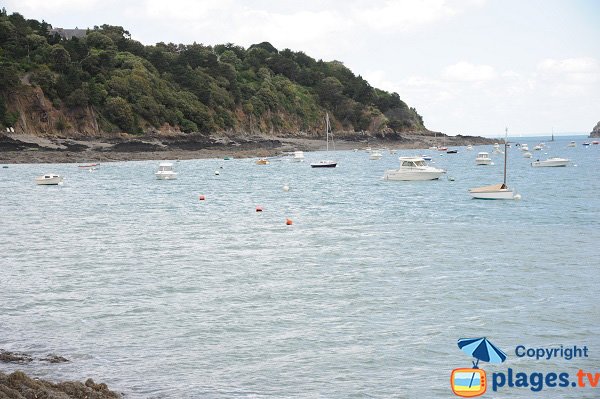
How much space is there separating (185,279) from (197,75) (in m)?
137

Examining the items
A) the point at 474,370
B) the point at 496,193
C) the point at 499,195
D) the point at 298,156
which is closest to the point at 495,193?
the point at 496,193

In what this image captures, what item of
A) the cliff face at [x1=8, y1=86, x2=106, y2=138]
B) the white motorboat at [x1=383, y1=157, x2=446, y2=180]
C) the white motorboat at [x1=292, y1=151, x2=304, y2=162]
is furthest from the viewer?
the white motorboat at [x1=292, y1=151, x2=304, y2=162]

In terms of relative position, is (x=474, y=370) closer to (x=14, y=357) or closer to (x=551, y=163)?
(x=14, y=357)

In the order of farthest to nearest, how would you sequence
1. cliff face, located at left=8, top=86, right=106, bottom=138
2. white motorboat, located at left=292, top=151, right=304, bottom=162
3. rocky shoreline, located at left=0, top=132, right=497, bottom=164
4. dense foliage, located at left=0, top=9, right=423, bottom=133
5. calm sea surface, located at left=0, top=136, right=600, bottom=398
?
dense foliage, located at left=0, top=9, right=423, bottom=133
white motorboat, located at left=292, top=151, right=304, bottom=162
cliff face, located at left=8, top=86, right=106, bottom=138
rocky shoreline, located at left=0, top=132, right=497, bottom=164
calm sea surface, located at left=0, top=136, right=600, bottom=398

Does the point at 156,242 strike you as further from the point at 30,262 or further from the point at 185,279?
the point at 185,279

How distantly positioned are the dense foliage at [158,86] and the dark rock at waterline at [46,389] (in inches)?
4129

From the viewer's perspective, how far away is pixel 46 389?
12.6 m

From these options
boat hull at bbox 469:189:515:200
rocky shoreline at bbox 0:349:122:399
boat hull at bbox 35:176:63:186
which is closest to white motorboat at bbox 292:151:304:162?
boat hull at bbox 35:176:63:186

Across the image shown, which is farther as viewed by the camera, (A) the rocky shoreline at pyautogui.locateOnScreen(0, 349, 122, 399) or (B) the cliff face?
(B) the cliff face

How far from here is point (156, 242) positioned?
3384 centimetres

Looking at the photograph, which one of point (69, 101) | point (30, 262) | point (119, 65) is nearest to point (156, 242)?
point (30, 262)

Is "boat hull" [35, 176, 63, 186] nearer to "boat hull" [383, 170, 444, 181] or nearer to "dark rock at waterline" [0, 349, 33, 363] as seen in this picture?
"boat hull" [383, 170, 444, 181]

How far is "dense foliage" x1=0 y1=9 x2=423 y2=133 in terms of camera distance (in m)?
124

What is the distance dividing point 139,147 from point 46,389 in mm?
112844
